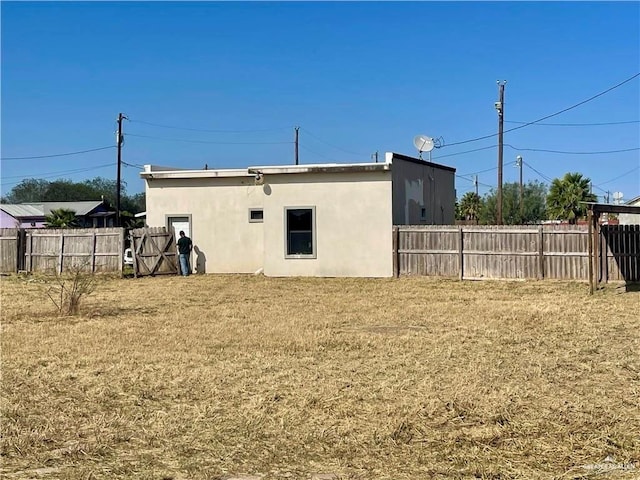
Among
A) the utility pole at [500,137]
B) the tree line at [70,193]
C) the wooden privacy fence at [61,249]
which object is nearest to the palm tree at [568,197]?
the utility pole at [500,137]

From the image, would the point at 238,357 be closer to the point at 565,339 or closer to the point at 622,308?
the point at 565,339

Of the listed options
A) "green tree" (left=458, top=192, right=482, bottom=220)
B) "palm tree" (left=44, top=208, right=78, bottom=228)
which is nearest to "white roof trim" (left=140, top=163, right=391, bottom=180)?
"palm tree" (left=44, top=208, right=78, bottom=228)

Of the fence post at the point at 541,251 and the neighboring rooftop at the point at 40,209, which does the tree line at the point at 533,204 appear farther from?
the neighboring rooftop at the point at 40,209

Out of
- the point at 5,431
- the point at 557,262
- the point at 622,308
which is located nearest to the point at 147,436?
the point at 5,431

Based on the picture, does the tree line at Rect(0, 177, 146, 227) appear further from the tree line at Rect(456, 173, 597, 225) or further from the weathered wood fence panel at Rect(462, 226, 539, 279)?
the weathered wood fence panel at Rect(462, 226, 539, 279)

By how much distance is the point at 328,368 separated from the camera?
287 inches

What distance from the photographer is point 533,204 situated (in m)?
68.1

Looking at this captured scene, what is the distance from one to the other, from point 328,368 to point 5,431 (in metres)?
3.39

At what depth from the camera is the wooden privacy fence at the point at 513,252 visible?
1688 centimetres

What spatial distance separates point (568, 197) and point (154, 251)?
27.3m

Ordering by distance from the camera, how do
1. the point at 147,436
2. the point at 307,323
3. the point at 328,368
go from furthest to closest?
the point at 307,323 → the point at 328,368 → the point at 147,436

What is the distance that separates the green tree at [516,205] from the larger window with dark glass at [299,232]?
4005 centimetres

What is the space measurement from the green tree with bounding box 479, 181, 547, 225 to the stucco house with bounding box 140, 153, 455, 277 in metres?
39.6

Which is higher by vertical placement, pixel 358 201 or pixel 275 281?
pixel 358 201
